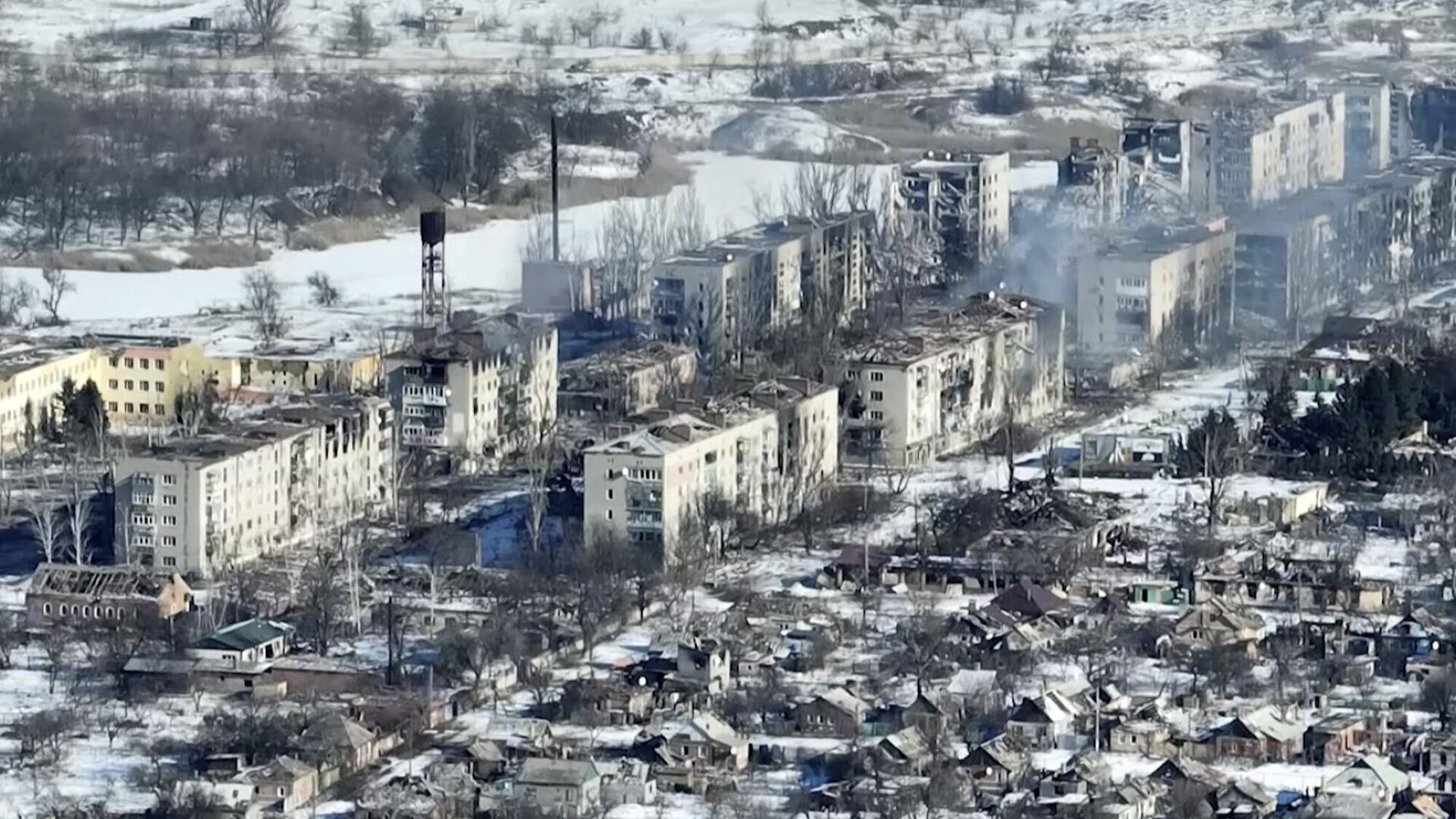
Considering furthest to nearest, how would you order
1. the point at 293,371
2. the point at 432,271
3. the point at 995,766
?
the point at 432,271
the point at 293,371
the point at 995,766

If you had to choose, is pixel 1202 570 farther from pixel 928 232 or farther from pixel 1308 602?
pixel 928 232

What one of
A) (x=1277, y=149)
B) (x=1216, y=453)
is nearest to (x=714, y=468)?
(x=1216, y=453)

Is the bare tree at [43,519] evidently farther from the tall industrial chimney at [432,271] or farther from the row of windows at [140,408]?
the tall industrial chimney at [432,271]

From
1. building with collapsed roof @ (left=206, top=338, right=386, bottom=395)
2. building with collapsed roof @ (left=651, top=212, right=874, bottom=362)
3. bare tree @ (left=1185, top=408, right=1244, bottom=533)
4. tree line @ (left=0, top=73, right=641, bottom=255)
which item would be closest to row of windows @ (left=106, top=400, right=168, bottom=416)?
building with collapsed roof @ (left=206, top=338, right=386, bottom=395)

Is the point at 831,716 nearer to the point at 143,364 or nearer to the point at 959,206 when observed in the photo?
the point at 143,364

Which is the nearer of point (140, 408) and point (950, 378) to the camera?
point (950, 378)

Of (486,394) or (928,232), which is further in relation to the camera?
(928,232)

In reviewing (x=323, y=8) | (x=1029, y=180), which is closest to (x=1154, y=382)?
(x=1029, y=180)
